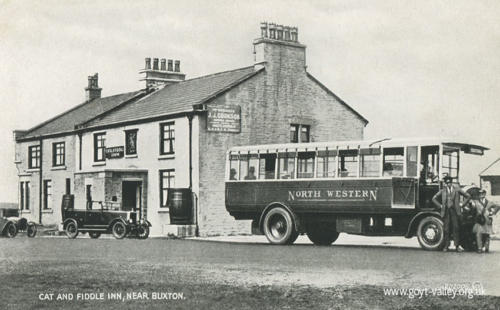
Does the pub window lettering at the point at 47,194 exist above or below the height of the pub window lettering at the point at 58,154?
below

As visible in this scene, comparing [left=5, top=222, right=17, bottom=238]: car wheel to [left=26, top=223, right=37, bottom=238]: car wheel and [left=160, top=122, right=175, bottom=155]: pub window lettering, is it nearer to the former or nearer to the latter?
[left=26, top=223, right=37, bottom=238]: car wheel

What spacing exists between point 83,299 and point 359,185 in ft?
33.9

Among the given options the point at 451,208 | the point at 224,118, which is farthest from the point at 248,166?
the point at 224,118

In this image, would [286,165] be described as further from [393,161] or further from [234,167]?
[393,161]

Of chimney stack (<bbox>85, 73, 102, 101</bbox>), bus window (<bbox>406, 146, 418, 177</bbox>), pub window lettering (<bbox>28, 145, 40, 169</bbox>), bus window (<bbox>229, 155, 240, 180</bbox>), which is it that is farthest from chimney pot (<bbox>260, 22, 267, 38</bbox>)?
chimney stack (<bbox>85, 73, 102, 101</bbox>)

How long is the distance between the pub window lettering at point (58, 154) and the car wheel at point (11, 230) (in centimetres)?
953

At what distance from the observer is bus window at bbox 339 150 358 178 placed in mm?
19266

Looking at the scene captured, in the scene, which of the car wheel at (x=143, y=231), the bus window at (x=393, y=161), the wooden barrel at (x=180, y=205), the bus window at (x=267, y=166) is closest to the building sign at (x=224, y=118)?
the wooden barrel at (x=180, y=205)

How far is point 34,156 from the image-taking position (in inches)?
1583

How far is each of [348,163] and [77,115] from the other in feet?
78.4

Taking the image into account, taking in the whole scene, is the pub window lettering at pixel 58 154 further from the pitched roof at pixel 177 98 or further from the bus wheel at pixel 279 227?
the bus wheel at pixel 279 227

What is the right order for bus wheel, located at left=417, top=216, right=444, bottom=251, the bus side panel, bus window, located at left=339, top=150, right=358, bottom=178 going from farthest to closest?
1. bus window, located at left=339, top=150, right=358, bottom=178
2. the bus side panel
3. bus wheel, located at left=417, top=216, right=444, bottom=251

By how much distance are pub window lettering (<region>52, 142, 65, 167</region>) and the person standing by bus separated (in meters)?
24.5

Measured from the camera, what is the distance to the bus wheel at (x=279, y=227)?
20.1 metres
